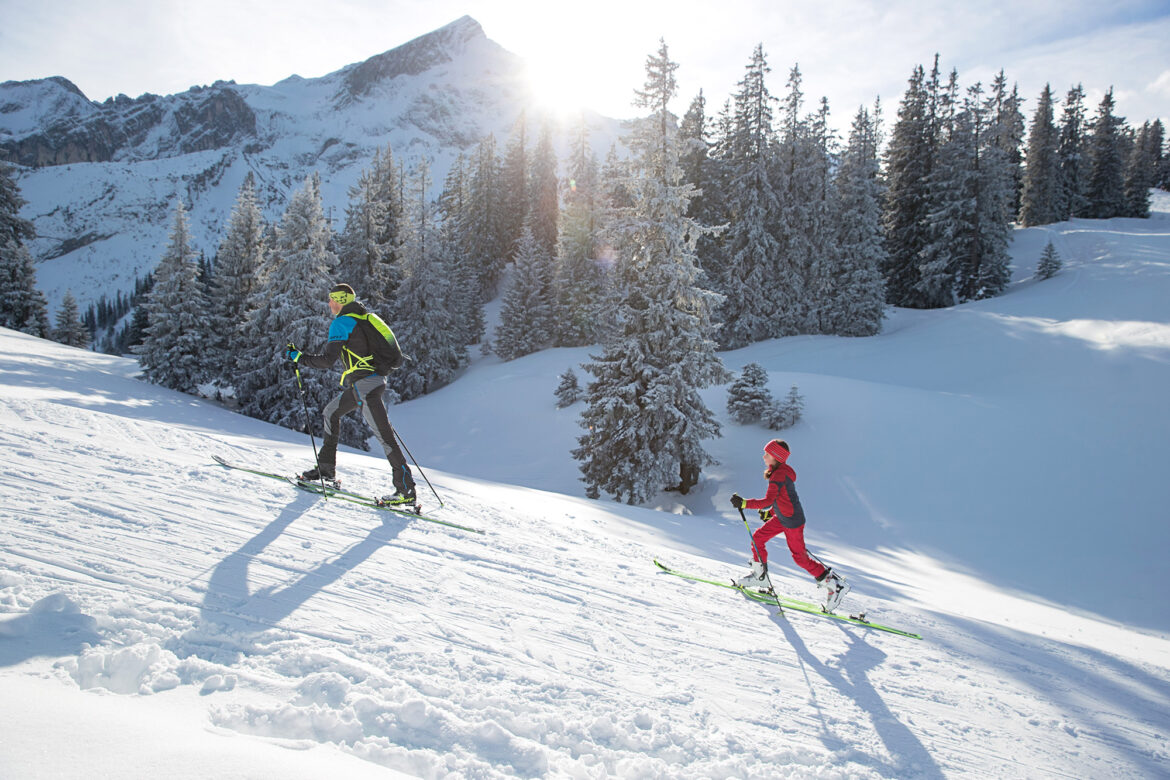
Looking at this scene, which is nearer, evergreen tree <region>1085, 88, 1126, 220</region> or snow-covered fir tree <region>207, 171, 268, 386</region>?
snow-covered fir tree <region>207, 171, 268, 386</region>

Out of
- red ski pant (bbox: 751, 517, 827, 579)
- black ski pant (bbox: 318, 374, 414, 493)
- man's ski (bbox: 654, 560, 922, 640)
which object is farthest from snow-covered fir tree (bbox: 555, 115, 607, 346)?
red ski pant (bbox: 751, 517, 827, 579)

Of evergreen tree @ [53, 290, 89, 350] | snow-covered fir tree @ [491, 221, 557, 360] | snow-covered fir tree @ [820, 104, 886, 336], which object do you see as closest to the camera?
snow-covered fir tree @ [820, 104, 886, 336]

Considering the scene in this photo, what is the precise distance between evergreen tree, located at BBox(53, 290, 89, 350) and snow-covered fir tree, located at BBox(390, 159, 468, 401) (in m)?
24.9

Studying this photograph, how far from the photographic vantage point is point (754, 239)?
32125 millimetres

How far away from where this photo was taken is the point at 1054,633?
7.03 meters

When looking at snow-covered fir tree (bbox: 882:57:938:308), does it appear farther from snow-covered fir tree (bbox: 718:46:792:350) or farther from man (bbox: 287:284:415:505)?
man (bbox: 287:284:415:505)

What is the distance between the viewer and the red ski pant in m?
6.06

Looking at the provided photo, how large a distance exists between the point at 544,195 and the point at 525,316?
22650 millimetres

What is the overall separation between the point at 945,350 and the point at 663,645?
24.4 metres

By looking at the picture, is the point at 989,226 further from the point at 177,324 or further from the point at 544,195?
the point at 177,324

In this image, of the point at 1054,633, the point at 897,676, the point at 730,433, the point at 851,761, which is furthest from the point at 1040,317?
the point at 851,761

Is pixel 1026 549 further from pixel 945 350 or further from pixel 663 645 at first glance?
pixel 945 350

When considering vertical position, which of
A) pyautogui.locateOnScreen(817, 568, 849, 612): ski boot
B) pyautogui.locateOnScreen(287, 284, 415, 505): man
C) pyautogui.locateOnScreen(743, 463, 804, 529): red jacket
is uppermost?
pyautogui.locateOnScreen(287, 284, 415, 505): man

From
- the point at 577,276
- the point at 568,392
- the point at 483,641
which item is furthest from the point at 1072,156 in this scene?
A: the point at 483,641
